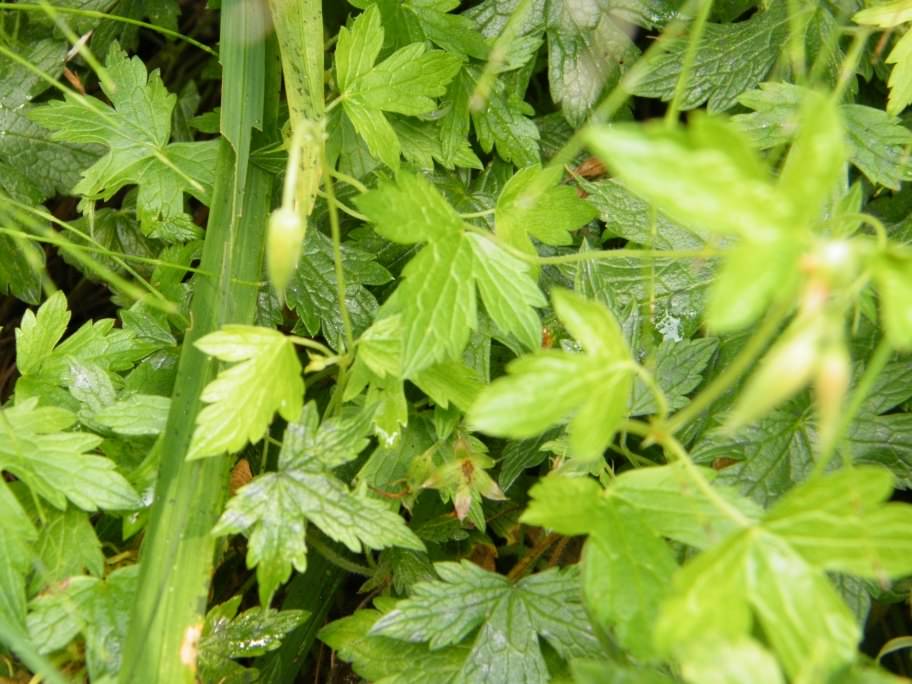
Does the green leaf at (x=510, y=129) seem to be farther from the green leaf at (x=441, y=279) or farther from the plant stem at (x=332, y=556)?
the plant stem at (x=332, y=556)

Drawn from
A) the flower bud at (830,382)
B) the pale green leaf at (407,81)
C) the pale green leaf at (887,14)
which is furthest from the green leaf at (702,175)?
the pale green leaf at (887,14)

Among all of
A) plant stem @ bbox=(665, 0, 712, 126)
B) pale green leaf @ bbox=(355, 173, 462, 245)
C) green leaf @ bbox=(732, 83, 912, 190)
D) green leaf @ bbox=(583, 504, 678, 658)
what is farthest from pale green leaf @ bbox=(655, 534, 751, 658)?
green leaf @ bbox=(732, 83, 912, 190)

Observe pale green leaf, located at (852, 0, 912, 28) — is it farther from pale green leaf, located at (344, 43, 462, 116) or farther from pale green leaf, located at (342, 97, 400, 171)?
pale green leaf, located at (342, 97, 400, 171)

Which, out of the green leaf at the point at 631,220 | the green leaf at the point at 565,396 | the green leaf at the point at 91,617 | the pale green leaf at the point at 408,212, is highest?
the pale green leaf at the point at 408,212

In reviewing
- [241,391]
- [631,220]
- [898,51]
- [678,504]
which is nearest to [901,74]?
[898,51]

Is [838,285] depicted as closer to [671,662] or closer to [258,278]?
[671,662]

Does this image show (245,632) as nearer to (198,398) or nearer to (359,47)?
(198,398)
